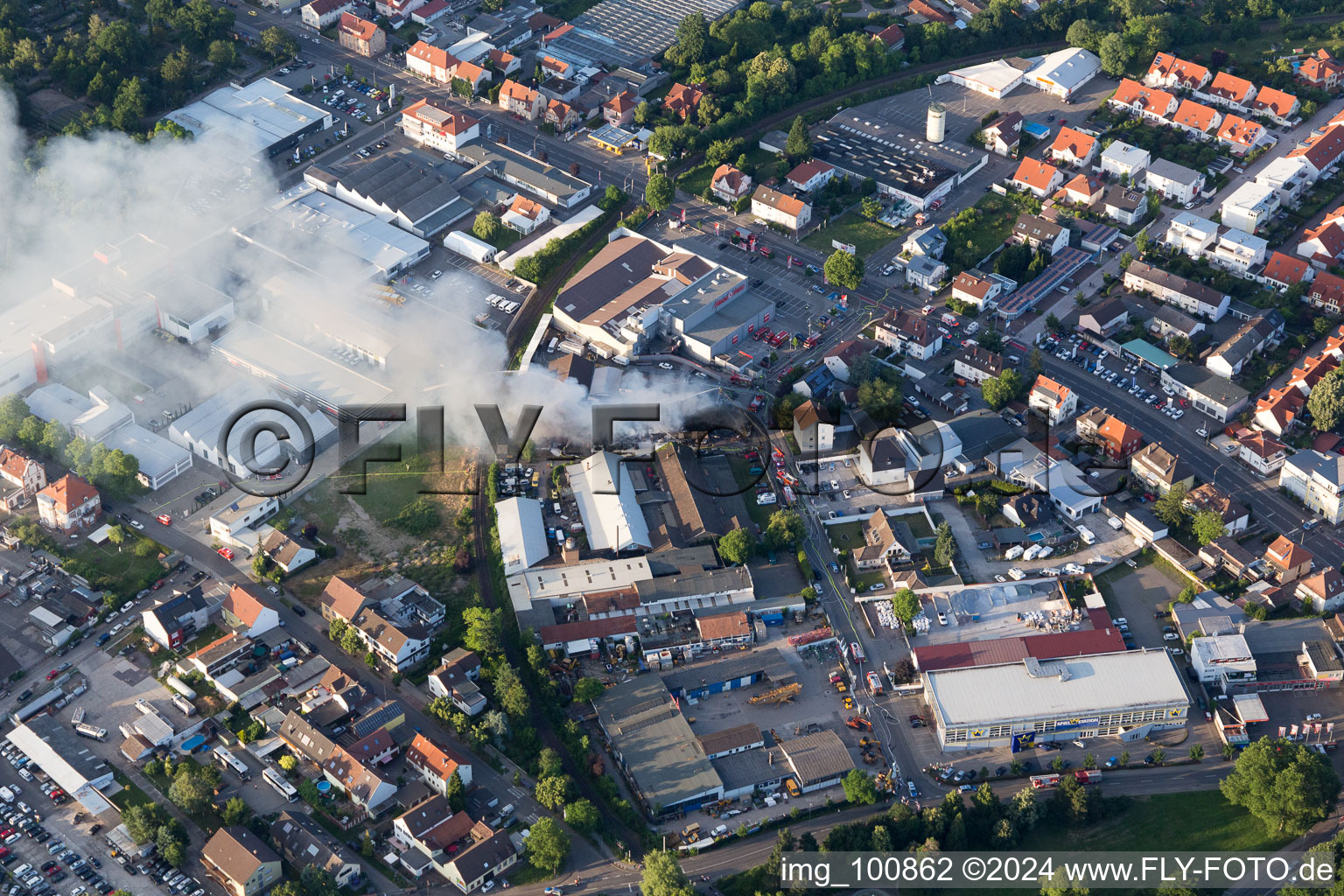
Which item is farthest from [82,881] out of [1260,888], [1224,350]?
[1224,350]

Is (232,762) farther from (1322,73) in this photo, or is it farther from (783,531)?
(1322,73)

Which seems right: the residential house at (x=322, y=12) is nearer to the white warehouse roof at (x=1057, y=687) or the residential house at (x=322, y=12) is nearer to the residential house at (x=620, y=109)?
the residential house at (x=620, y=109)

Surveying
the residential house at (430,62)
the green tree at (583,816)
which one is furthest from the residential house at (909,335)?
the residential house at (430,62)

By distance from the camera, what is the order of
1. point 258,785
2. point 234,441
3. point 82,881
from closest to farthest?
point 82,881
point 258,785
point 234,441

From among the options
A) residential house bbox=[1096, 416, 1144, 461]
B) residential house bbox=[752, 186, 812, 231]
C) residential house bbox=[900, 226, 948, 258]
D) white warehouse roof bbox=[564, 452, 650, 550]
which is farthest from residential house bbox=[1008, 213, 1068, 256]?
white warehouse roof bbox=[564, 452, 650, 550]

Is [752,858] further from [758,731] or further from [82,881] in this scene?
[82,881]

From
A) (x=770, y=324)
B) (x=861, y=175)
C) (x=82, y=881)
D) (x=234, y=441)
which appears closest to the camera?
(x=82, y=881)

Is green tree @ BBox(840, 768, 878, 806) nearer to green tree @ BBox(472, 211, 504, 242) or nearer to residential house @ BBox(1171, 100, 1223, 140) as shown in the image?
green tree @ BBox(472, 211, 504, 242)
